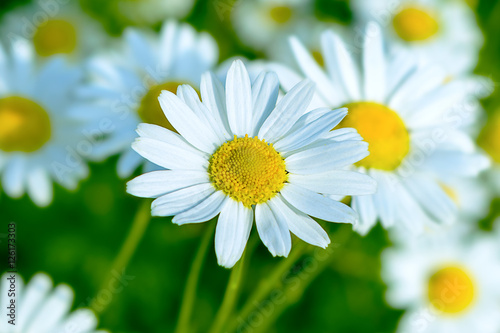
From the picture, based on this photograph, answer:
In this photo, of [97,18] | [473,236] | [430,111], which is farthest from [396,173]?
[97,18]

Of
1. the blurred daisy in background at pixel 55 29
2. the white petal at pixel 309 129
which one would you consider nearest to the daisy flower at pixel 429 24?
the blurred daisy in background at pixel 55 29

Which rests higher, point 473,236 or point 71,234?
point 71,234

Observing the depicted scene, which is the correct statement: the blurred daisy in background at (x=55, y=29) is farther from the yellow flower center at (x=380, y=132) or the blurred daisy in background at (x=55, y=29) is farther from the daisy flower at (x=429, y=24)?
the yellow flower center at (x=380, y=132)

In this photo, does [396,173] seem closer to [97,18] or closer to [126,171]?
[126,171]

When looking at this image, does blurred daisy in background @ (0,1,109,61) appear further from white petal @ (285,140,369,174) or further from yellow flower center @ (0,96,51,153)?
white petal @ (285,140,369,174)

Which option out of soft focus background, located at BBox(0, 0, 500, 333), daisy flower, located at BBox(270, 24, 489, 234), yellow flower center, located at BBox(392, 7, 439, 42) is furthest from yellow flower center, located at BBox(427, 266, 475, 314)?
yellow flower center, located at BBox(392, 7, 439, 42)

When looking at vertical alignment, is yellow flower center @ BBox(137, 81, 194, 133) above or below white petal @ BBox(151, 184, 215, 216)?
above
